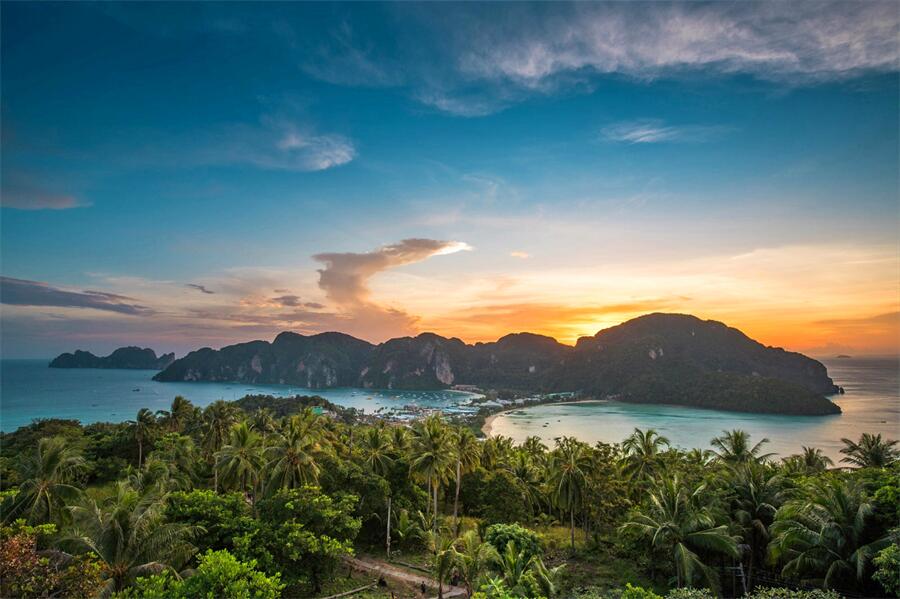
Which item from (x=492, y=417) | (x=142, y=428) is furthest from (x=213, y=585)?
(x=492, y=417)

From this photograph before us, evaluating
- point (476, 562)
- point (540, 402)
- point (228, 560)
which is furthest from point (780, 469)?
point (540, 402)

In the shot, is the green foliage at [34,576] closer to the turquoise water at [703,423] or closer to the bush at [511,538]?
the bush at [511,538]

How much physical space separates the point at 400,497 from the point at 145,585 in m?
21.2

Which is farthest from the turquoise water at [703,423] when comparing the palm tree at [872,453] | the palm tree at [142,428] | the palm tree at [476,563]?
the palm tree at [476,563]

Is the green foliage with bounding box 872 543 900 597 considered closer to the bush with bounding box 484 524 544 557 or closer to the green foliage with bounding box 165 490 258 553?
the bush with bounding box 484 524 544 557

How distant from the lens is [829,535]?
65.8 feet

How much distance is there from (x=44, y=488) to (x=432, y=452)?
2163cm

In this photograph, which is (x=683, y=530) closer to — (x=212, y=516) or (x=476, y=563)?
(x=476, y=563)

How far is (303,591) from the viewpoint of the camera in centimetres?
2392

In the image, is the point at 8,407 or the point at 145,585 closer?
the point at 145,585

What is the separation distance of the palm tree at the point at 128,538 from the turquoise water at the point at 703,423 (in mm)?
102744

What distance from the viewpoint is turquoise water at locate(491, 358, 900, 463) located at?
108 metres

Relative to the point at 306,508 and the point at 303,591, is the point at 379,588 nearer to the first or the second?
the point at 303,591

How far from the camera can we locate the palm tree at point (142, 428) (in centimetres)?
4622
